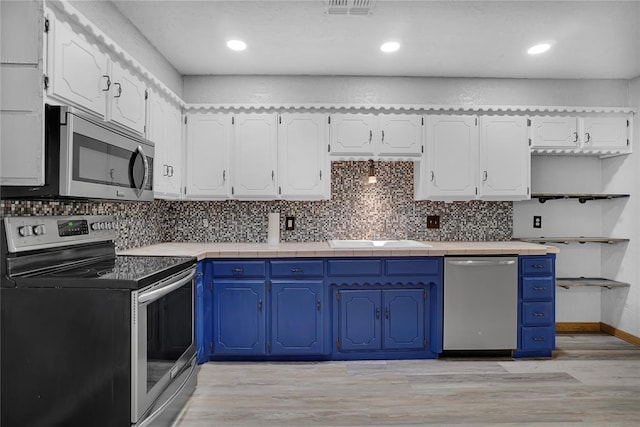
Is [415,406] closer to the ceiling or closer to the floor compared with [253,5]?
closer to the floor

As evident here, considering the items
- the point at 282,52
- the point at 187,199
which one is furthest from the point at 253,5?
the point at 187,199

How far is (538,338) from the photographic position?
3127 millimetres

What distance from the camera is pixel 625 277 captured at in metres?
3.65

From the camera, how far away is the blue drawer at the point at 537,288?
10.2ft

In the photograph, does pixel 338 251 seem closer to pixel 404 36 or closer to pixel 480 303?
pixel 480 303

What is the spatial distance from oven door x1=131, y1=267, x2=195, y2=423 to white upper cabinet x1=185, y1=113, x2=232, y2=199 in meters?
1.14

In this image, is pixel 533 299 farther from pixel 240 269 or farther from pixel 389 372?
pixel 240 269

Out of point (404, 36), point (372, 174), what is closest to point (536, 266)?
point (372, 174)

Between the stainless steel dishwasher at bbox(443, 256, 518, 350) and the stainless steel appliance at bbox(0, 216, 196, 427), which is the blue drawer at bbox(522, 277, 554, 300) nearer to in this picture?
the stainless steel dishwasher at bbox(443, 256, 518, 350)

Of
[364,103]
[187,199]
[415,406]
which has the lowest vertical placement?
[415,406]

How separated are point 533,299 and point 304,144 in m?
2.30

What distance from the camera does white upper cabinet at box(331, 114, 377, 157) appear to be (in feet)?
11.1

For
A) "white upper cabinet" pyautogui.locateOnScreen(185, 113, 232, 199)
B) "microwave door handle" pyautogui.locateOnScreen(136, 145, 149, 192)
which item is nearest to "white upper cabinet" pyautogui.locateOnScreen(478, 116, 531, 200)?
"white upper cabinet" pyautogui.locateOnScreen(185, 113, 232, 199)

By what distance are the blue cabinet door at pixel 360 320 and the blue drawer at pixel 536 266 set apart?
1207 mm
